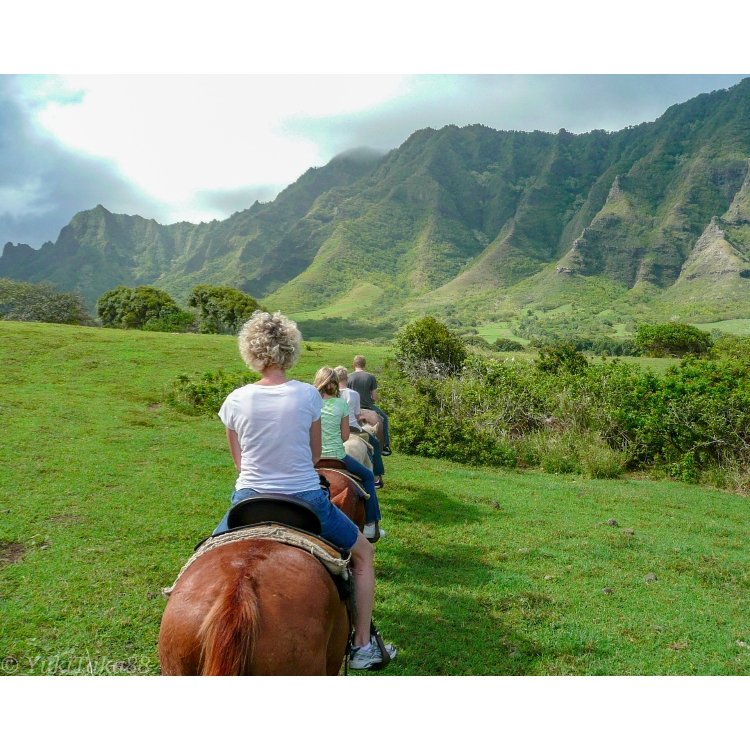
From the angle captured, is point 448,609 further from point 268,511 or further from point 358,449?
point 268,511

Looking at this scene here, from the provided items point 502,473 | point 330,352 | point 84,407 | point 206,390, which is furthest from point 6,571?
→ point 330,352

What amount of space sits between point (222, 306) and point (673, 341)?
50.9 metres

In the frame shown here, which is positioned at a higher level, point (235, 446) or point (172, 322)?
point (172, 322)

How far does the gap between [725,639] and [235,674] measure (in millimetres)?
5335

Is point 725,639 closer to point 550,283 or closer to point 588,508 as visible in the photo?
point 588,508

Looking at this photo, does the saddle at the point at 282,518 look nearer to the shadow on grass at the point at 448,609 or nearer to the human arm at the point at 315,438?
the human arm at the point at 315,438

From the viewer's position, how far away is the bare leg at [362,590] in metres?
3.86

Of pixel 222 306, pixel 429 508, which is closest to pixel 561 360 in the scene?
pixel 429 508

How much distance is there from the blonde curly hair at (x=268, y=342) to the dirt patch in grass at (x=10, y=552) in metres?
5.47

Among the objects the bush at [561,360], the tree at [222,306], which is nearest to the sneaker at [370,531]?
the bush at [561,360]

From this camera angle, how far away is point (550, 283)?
499 feet

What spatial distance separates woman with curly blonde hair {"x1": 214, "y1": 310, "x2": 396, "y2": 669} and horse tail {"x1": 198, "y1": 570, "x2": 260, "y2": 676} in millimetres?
851

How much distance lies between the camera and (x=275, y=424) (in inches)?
131

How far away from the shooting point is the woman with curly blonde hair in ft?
11.0
